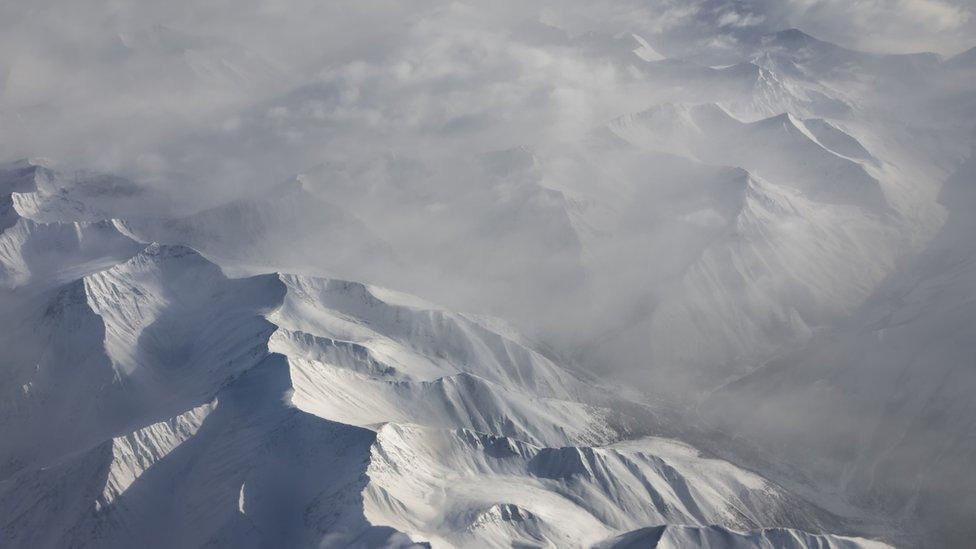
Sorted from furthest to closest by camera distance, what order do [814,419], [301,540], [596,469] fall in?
[814,419] → [596,469] → [301,540]

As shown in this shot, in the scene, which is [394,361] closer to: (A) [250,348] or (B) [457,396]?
(B) [457,396]

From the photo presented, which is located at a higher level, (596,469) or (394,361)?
(394,361)

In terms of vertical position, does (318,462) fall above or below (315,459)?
below

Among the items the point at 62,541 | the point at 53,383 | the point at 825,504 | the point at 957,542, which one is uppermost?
the point at 53,383

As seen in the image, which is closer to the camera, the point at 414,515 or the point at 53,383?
the point at 414,515

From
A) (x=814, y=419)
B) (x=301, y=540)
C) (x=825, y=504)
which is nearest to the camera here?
(x=301, y=540)

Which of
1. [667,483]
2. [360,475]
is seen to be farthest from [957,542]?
[360,475]

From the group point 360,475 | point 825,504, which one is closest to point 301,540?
point 360,475

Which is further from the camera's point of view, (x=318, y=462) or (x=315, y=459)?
(x=315, y=459)

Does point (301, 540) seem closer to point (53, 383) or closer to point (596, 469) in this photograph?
point (596, 469)
